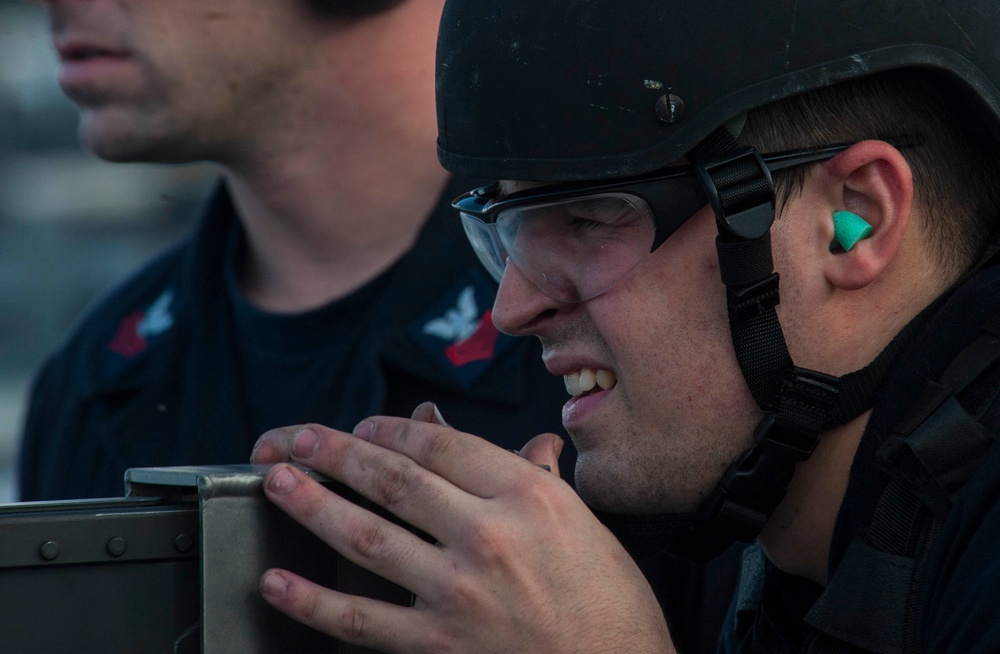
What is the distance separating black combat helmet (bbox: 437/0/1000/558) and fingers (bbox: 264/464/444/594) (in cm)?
59

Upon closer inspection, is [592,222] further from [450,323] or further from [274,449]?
[450,323]

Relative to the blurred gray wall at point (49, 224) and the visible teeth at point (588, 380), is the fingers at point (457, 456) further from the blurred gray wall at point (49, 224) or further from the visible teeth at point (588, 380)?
the blurred gray wall at point (49, 224)

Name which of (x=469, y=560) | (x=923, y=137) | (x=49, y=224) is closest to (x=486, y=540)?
(x=469, y=560)

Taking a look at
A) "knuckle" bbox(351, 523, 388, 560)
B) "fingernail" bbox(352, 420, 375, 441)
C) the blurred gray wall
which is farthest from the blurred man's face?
the blurred gray wall

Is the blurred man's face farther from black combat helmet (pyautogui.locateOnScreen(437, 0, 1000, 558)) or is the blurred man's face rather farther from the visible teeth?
the visible teeth

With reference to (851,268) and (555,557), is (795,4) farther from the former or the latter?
(555,557)

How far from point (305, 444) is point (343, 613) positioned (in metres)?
0.27

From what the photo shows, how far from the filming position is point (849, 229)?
201 cm

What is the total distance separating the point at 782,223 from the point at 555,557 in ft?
2.22

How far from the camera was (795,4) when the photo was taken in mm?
1963

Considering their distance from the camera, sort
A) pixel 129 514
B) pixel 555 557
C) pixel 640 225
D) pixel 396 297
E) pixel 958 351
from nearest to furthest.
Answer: pixel 129 514 → pixel 555 557 → pixel 958 351 → pixel 640 225 → pixel 396 297

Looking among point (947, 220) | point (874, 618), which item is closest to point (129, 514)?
point (874, 618)

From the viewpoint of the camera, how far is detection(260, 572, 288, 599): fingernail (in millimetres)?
1651

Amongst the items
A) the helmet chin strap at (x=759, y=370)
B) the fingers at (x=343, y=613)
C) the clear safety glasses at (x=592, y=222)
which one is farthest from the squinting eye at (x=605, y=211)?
the fingers at (x=343, y=613)
